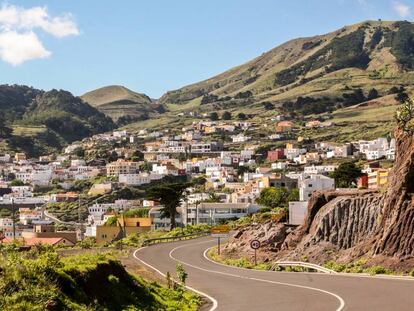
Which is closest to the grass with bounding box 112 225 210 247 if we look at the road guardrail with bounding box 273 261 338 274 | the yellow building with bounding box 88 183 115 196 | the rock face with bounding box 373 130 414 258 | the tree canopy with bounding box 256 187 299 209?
the road guardrail with bounding box 273 261 338 274

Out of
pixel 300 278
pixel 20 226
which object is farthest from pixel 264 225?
pixel 20 226

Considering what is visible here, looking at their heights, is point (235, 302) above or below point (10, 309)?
below

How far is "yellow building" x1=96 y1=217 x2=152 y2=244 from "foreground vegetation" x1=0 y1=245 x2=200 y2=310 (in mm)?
58129

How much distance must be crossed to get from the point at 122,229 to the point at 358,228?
56733mm

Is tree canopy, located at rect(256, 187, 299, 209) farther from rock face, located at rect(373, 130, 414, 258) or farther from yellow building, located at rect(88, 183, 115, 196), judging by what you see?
rock face, located at rect(373, 130, 414, 258)

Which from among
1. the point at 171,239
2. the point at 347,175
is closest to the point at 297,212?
the point at 171,239

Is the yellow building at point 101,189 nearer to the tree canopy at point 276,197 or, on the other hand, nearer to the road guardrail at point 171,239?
the tree canopy at point 276,197

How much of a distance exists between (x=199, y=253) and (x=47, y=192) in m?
152

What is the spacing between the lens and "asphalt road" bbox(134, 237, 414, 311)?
20359 mm

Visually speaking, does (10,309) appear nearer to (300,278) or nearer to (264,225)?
(300,278)

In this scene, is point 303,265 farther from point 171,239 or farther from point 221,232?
point 171,239

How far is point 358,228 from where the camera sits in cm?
3603

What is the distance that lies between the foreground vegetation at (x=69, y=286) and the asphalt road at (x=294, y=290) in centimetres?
257

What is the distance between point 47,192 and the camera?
197 meters
